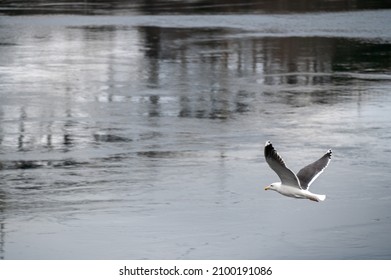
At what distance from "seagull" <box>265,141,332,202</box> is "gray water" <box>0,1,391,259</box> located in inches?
17.8

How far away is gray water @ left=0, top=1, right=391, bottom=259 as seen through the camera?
13.6 metres

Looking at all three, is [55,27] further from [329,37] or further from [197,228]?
[197,228]

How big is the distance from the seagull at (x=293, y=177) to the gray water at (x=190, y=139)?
0.45 m

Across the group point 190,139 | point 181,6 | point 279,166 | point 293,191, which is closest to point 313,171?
point 293,191

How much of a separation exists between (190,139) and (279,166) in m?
5.43

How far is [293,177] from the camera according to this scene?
13430 millimetres

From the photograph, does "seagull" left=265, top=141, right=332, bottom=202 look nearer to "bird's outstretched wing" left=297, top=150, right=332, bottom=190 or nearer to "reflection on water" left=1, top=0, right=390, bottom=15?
"bird's outstretched wing" left=297, top=150, right=332, bottom=190

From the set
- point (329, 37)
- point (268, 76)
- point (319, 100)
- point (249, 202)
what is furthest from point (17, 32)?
point (249, 202)

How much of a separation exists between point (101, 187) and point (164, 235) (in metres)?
2.39

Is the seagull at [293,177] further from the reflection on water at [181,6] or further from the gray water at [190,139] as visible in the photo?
the reflection on water at [181,6]

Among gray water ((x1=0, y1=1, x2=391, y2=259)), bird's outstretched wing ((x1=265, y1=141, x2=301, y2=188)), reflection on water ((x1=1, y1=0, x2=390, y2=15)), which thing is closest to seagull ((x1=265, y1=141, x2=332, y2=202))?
bird's outstretched wing ((x1=265, y1=141, x2=301, y2=188))

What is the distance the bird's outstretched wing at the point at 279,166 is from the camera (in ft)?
42.2

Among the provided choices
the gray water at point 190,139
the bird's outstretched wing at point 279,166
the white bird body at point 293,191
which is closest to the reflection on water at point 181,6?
the gray water at point 190,139

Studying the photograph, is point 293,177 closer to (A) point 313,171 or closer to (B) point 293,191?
(B) point 293,191
